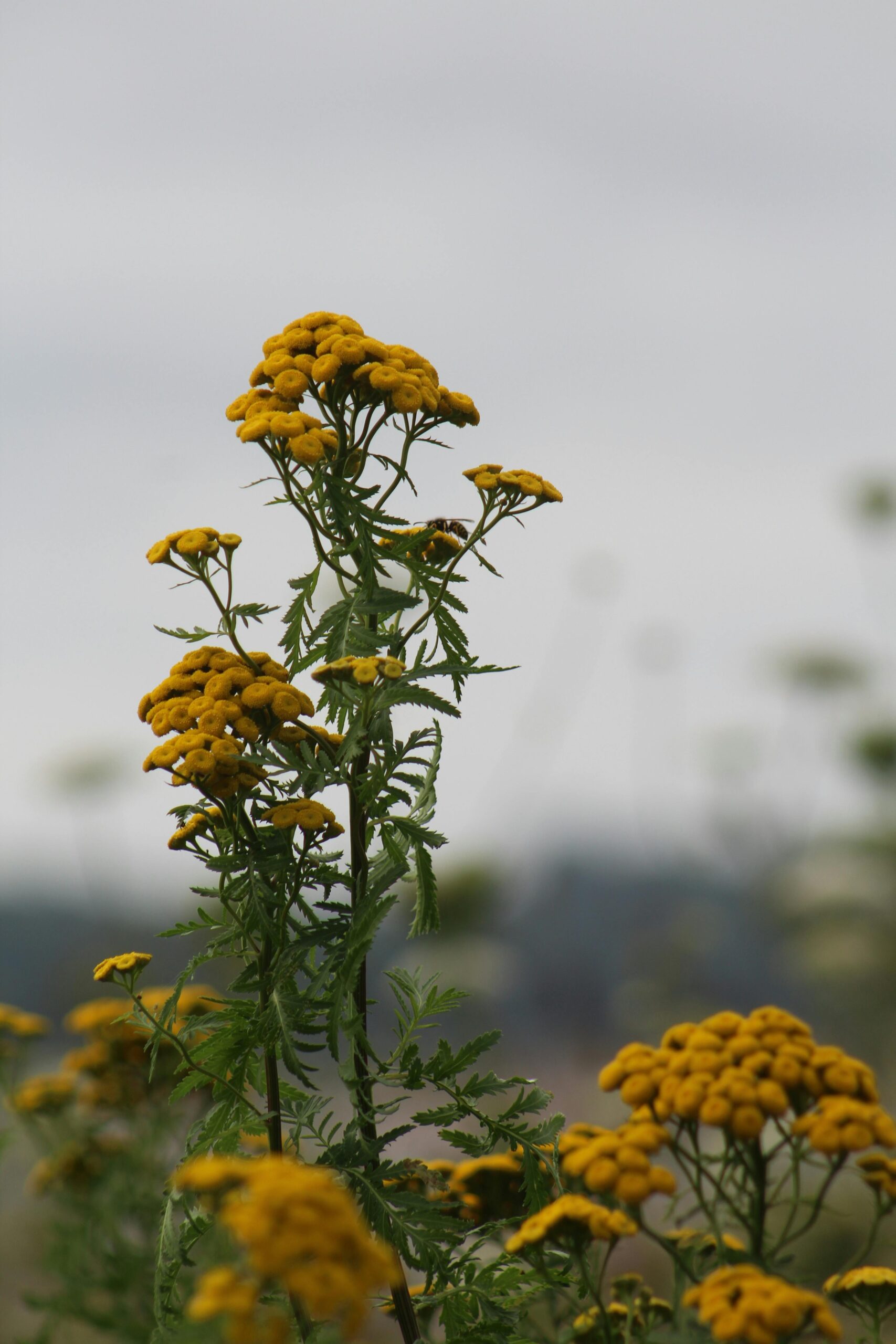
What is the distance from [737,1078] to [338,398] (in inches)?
69.8

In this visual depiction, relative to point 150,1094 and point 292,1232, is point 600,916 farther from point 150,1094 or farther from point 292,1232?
point 292,1232

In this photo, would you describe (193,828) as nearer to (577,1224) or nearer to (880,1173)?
(577,1224)

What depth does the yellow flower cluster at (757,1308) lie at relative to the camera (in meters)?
1.63

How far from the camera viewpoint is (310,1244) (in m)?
1.44

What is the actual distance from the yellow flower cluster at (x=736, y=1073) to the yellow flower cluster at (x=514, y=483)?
54.6 inches

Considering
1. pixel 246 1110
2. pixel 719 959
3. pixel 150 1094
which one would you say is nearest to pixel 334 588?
pixel 246 1110

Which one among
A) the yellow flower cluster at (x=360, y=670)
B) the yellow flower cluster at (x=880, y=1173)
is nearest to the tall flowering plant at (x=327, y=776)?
the yellow flower cluster at (x=360, y=670)

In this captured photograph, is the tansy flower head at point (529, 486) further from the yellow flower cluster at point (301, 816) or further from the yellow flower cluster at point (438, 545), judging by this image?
the yellow flower cluster at point (301, 816)

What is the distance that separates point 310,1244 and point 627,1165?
65 centimetres

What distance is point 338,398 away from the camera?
278cm

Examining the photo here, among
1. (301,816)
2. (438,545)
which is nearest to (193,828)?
(301,816)

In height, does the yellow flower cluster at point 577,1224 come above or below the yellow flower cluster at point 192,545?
below

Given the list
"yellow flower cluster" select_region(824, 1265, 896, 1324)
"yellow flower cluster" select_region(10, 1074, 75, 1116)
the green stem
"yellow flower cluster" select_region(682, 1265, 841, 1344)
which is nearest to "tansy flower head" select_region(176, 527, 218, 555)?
the green stem

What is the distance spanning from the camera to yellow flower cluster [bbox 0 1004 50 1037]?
11.7 feet
